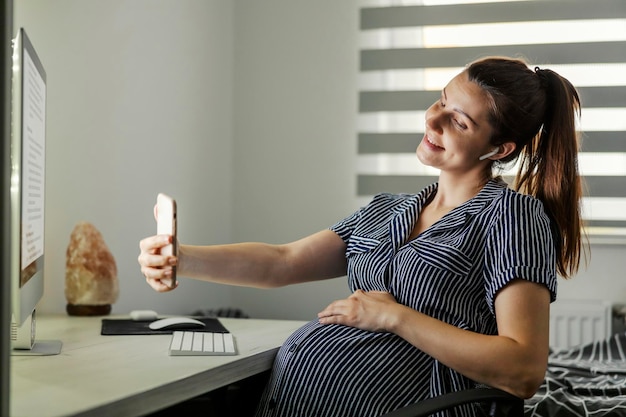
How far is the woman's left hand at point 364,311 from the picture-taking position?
1.44 metres

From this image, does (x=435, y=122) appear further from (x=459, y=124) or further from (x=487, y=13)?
(x=487, y=13)

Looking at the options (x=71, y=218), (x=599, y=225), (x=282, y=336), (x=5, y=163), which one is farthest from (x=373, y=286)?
(x=599, y=225)

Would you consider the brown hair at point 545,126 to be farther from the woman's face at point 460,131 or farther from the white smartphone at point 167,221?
the white smartphone at point 167,221

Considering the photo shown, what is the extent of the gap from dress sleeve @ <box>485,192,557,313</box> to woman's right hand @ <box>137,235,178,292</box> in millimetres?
565

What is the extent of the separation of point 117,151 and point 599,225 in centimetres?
193

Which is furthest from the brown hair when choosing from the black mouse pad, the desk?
the black mouse pad

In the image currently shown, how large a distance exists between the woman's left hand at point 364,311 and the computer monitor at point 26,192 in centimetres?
51

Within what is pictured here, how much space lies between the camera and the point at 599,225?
10.8ft

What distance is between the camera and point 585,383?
7.45ft

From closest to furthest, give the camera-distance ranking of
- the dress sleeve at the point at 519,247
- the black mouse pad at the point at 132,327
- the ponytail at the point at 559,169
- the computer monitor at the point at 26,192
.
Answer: the computer monitor at the point at 26,192 < the dress sleeve at the point at 519,247 < the ponytail at the point at 559,169 < the black mouse pad at the point at 132,327

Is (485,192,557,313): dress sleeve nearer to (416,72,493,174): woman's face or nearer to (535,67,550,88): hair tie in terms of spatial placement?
(416,72,493,174): woman's face

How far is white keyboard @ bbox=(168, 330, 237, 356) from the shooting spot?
1.43 metres

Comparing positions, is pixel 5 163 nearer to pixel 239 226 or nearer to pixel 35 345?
pixel 35 345

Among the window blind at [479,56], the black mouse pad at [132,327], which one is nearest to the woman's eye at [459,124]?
the black mouse pad at [132,327]
